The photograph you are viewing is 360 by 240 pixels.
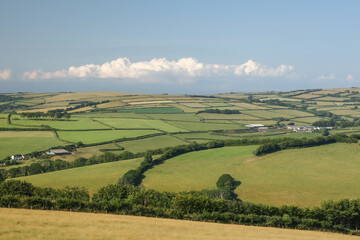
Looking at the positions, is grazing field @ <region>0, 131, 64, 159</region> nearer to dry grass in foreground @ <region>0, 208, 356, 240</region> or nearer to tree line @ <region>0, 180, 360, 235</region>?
tree line @ <region>0, 180, 360, 235</region>

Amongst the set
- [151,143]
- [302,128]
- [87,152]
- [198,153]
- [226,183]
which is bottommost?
[226,183]

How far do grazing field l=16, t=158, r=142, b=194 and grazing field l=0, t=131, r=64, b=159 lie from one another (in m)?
25.1

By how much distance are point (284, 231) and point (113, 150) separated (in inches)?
2996

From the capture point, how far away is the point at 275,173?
295 feet

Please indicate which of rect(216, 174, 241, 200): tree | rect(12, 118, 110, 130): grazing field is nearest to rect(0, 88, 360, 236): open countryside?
rect(12, 118, 110, 130): grazing field

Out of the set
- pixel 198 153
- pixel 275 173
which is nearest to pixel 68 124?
pixel 198 153

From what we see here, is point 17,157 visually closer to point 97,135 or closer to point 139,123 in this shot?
point 97,135

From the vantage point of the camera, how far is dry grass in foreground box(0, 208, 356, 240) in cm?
3723

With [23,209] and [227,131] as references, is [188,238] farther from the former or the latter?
[227,131]

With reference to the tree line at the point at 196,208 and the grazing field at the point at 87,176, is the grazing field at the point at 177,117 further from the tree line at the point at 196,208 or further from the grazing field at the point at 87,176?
the tree line at the point at 196,208

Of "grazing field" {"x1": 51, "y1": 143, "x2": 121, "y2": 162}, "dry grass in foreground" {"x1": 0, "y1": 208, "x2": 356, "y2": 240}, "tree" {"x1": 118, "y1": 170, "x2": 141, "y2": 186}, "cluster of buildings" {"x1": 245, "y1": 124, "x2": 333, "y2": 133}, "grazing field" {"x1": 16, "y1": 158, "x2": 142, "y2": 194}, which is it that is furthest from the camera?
"cluster of buildings" {"x1": 245, "y1": 124, "x2": 333, "y2": 133}

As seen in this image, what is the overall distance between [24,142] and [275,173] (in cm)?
8250

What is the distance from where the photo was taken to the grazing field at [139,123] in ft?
507

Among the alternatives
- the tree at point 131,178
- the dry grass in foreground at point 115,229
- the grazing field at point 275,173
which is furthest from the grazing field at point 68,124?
the dry grass in foreground at point 115,229
